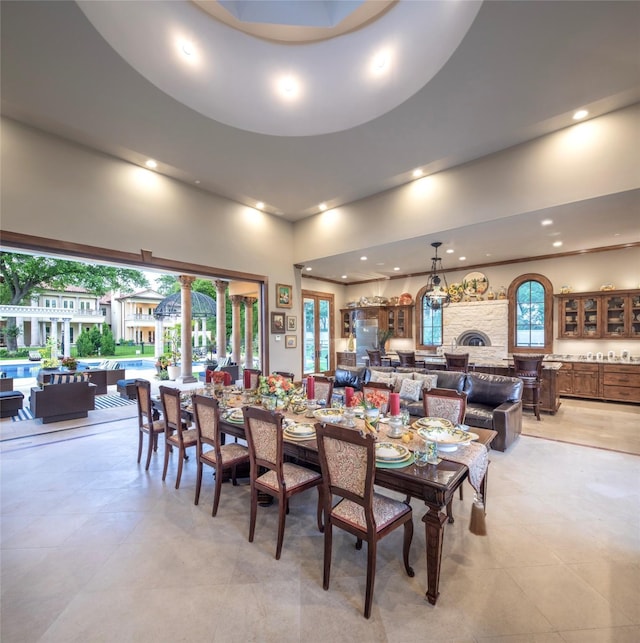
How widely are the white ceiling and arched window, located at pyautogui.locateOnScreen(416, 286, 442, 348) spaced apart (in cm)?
429

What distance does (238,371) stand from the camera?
875cm

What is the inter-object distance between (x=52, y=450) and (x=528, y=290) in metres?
9.97

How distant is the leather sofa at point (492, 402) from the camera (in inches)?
160

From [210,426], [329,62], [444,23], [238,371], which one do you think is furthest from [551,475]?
[238,371]

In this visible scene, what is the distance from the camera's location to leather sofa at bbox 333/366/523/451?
13.3 ft

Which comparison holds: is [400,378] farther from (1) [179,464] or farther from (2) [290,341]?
(1) [179,464]

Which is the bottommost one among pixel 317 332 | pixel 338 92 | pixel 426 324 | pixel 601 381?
pixel 601 381

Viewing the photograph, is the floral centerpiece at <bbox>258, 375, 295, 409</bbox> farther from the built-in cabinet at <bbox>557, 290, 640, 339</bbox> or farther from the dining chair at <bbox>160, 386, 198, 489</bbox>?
the built-in cabinet at <bbox>557, 290, 640, 339</bbox>

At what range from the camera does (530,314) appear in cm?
775

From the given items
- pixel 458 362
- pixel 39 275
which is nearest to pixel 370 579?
pixel 458 362

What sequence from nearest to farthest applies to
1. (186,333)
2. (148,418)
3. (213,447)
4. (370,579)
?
(370,579) < (213,447) < (148,418) < (186,333)

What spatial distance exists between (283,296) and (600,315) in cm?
711

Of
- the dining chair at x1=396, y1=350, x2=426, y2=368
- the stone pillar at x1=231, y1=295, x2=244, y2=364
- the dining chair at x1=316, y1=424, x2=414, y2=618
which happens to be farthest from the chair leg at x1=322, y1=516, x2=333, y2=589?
the stone pillar at x1=231, y1=295, x2=244, y2=364

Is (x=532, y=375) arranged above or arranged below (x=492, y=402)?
above
